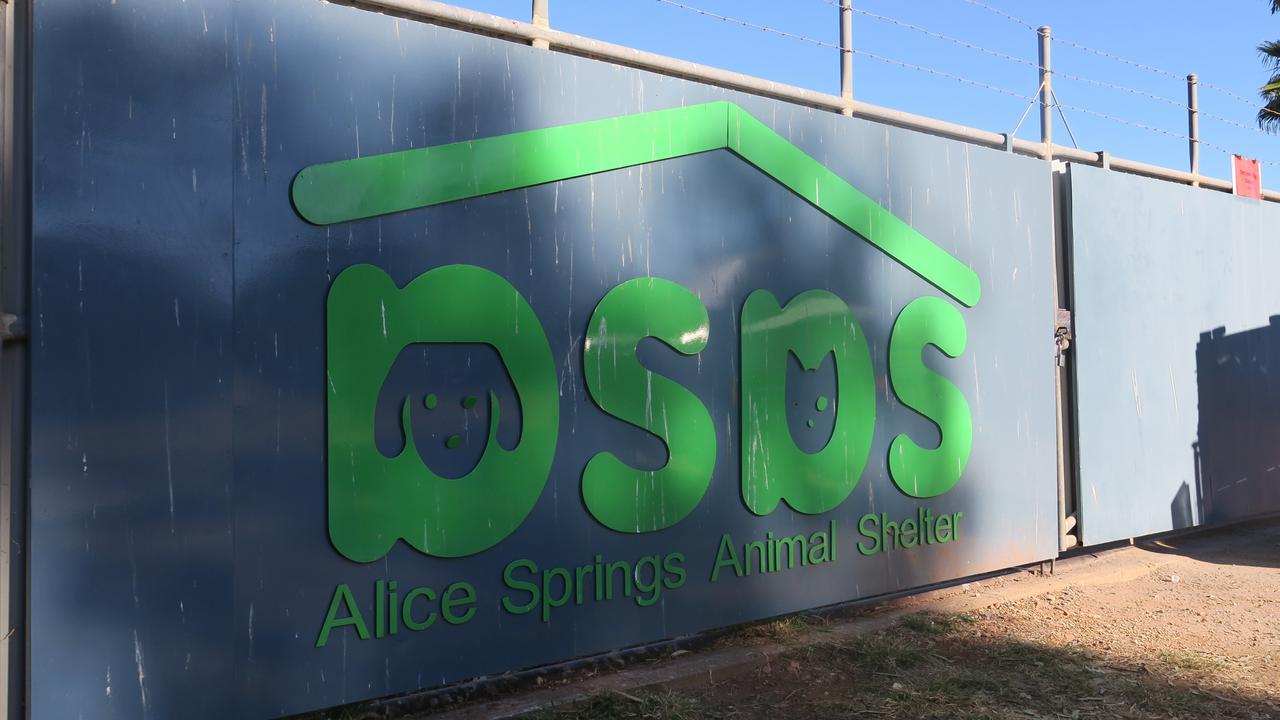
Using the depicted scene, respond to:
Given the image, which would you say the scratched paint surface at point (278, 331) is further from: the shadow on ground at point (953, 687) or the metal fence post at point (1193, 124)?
the metal fence post at point (1193, 124)

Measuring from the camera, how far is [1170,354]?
792 centimetres

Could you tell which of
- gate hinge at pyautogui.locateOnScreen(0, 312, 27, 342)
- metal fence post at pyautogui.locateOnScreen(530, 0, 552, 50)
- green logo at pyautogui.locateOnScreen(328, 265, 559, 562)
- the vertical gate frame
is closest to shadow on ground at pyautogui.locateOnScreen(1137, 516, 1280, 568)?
green logo at pyautogui.locateOnScreen(328, 265, 559, 562)

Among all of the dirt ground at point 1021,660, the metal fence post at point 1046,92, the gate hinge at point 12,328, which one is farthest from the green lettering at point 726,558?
the metal fence post at point 1046,92

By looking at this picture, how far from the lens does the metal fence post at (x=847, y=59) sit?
6.10 m

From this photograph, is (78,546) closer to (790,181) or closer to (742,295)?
(742,295)

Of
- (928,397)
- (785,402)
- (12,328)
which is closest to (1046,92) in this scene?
(928,397)

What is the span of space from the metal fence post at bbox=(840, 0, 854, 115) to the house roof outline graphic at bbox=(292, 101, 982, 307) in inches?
24.1

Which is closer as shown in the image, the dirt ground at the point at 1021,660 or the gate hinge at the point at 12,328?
the gate hinge at the point at 12,328

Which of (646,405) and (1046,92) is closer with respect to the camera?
(646,405)

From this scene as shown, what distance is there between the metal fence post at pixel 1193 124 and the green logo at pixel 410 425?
6568mm

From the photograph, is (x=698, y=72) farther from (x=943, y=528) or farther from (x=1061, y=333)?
(x=1061, y=333)

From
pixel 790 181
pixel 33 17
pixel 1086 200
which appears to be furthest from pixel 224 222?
pixel 1086 200

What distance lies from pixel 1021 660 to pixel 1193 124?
5425 mm

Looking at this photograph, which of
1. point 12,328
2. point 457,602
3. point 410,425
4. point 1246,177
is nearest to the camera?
point 12,328
